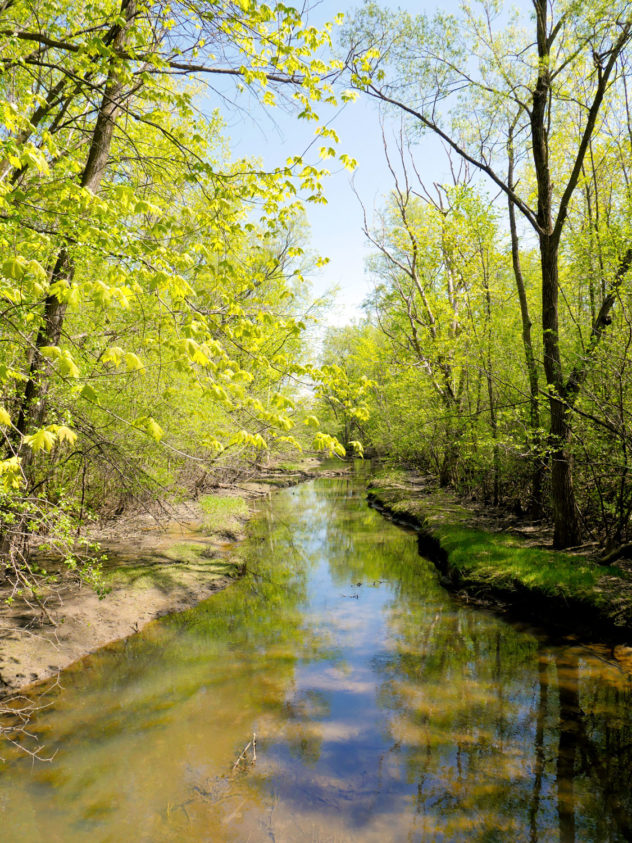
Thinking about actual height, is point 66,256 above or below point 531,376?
above

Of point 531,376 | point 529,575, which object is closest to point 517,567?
point 529,575

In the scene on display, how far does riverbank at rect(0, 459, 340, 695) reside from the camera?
6711mm

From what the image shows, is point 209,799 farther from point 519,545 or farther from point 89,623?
point 519,545

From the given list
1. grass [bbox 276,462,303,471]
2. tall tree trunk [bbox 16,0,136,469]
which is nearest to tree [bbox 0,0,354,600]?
tall tree trunk [bbox 16,0,136,469]

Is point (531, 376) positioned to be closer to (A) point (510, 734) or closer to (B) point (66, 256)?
(A) point (510, 734)

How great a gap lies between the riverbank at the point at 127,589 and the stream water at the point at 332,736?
16.3 inches

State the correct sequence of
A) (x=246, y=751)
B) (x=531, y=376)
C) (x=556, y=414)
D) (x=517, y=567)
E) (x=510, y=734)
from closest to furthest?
(x=246, y=751) < (x=510, y=734) < (x=556, y=414) < (x=517, y=567) < (x=531, y=376)

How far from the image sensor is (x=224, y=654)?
747cm

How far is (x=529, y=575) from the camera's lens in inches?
355

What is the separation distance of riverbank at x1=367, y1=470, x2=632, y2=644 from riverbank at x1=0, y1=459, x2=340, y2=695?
543 centimetres

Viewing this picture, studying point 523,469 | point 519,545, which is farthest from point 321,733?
point 523,469

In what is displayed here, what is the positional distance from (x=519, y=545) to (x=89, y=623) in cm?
900

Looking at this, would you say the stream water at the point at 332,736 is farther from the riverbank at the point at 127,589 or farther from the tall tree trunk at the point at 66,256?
the tall tree trunk at the point at 66,256

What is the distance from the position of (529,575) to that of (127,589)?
781 centimetres
